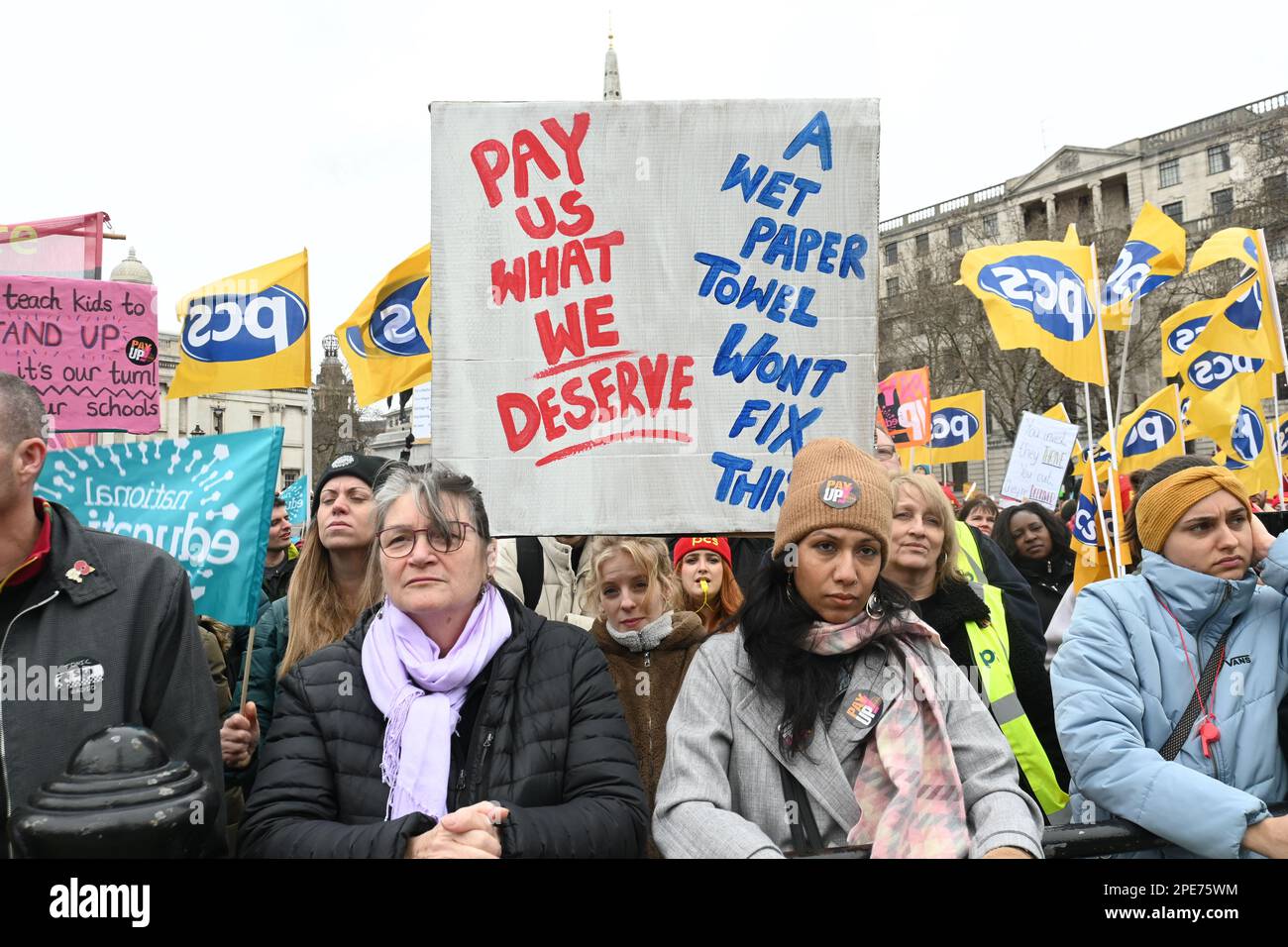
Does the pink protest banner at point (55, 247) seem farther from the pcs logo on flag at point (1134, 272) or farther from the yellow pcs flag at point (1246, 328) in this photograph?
the yellow pcs flag at point (1246, 328)

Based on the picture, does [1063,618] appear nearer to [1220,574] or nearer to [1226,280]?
[1220,574]

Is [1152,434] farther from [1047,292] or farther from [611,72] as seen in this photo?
[611,72]

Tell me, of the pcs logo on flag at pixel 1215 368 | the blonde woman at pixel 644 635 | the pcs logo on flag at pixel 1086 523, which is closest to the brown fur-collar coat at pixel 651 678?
the blonde woman at pixel 644 635

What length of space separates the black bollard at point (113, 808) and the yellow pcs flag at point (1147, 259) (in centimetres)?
838

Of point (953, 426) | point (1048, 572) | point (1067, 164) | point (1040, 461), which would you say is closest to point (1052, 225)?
point (1067, 164)

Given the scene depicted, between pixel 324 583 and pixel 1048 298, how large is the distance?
19.6 feet

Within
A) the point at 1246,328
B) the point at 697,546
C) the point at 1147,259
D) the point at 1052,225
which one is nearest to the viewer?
the point at 697,546

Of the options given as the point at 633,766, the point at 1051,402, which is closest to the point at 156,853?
the point at 633,766

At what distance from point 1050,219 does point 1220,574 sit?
56.0 m

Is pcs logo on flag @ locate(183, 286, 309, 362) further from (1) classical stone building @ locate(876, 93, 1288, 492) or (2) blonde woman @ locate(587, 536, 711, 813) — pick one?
(1) classical stone building @ locate(876, 93, 1288, 492)

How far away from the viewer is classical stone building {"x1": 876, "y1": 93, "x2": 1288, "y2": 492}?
38.5 meters

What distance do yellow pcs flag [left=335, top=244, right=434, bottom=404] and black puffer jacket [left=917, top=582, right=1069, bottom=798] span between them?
4.15m

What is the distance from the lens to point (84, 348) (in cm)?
474

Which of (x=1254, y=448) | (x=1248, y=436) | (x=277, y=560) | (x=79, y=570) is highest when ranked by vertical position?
(x=1248, y=436)
